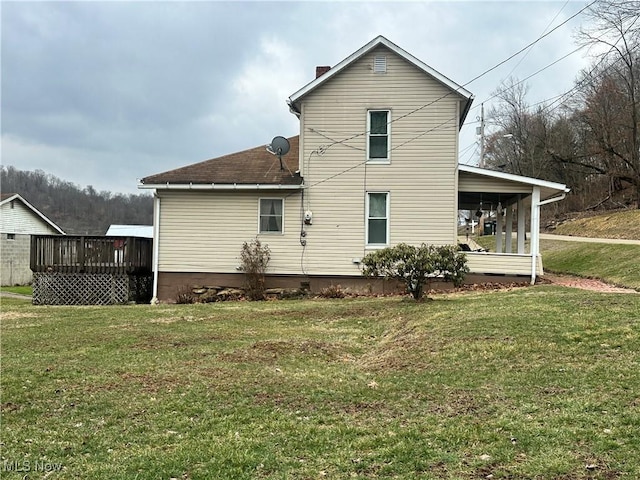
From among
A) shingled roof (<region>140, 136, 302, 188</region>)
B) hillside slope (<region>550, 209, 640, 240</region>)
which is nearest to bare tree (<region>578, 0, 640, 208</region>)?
hillside slope (<region>550, 209, 640, 240</region>)

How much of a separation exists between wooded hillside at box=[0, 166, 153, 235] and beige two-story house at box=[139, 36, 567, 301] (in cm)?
3430

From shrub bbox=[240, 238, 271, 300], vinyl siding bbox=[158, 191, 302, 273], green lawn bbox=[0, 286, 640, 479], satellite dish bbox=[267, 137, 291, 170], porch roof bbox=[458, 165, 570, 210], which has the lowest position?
green lawn bbox=[0, 286, 640, 479]

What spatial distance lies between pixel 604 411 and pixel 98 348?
705 cm

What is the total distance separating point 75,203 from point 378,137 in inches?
1827

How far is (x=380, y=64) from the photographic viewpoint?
627 inches

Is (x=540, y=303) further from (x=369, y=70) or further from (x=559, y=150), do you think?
(x=559, y=150)

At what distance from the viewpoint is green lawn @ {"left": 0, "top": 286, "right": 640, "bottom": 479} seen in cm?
395

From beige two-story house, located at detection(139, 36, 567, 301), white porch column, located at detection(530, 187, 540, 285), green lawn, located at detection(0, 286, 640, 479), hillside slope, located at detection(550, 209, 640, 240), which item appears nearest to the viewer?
green lawn, located at detection(0, 286, 640, 479)

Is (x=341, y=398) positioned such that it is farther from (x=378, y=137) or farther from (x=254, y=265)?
(x=378, y=137)

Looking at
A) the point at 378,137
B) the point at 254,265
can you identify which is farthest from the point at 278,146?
the point at 254,265

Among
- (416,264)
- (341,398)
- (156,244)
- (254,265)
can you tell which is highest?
(156,244)

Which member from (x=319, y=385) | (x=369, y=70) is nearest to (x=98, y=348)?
(x=319, y=385)

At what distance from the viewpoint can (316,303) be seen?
13938mm

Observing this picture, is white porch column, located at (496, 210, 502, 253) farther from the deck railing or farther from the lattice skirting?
the lattice skirting
